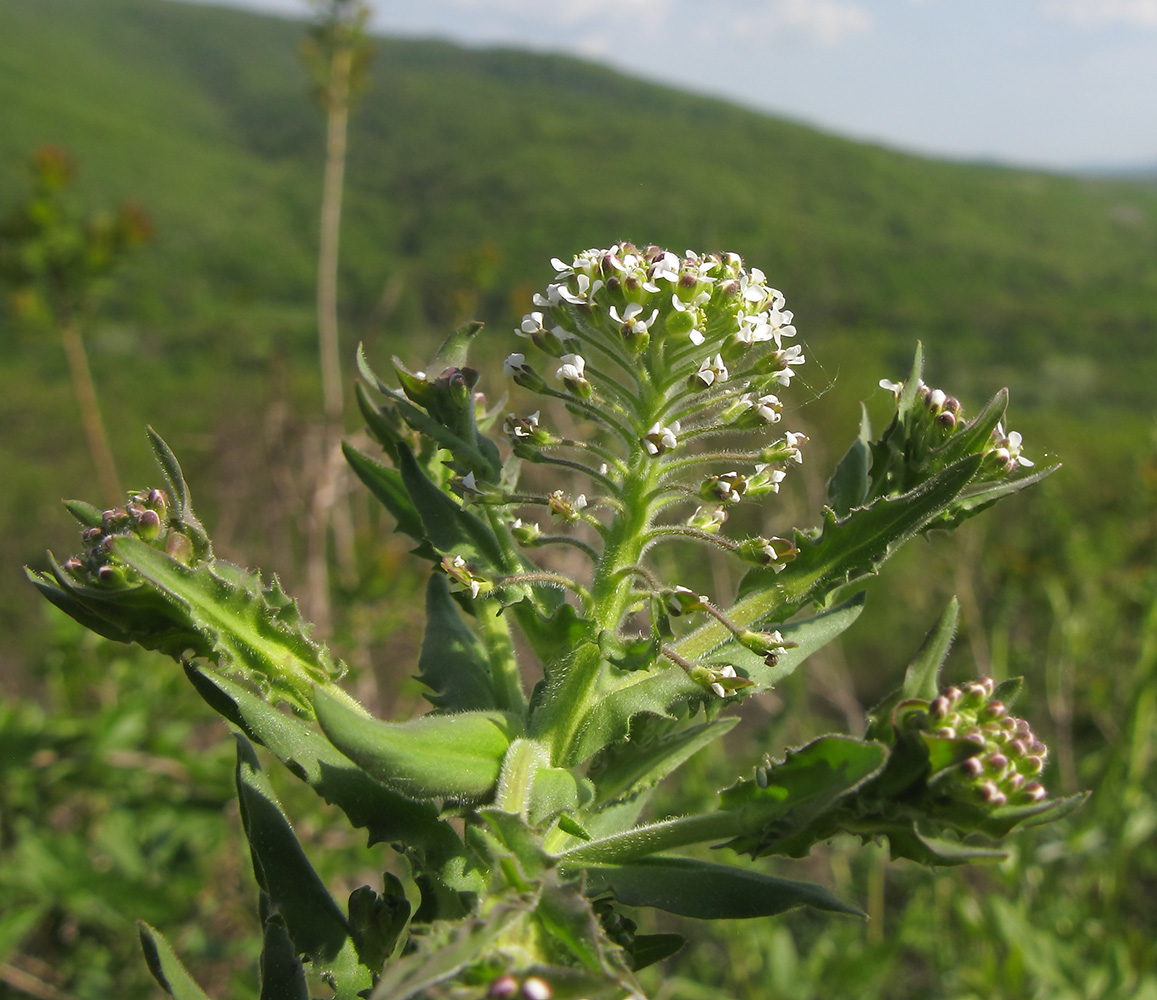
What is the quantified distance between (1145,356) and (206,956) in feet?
429

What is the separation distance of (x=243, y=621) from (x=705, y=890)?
1291mm

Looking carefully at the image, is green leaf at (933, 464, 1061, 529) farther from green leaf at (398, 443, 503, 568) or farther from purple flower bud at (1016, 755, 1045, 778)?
green leaf at (398, 443, 503, 568)

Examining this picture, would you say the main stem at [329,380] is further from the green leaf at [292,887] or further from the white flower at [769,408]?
the white flower at [769,408]

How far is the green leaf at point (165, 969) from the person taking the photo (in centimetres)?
228

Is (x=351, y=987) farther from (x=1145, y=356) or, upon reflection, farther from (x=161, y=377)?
(x=1145, y=356)

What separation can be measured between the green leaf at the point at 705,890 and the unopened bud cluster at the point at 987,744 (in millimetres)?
396

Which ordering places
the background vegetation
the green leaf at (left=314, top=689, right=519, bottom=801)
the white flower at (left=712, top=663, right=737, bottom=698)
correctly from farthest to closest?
1. the background vegetation
2. the white flower at (left=712, top=663, right=737, bottom=698)
3. the green leaf at (left=314, top=689, right=519, bottom=801)

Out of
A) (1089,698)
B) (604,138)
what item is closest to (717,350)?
(1089,698)

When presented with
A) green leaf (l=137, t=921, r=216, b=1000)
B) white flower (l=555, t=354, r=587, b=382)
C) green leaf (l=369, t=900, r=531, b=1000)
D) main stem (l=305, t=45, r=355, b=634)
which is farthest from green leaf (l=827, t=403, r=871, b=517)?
main stem (l=305, t=45, r=355, b=634)

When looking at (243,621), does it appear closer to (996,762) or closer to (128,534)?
(128,534)

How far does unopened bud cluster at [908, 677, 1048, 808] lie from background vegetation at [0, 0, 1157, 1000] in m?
1.09

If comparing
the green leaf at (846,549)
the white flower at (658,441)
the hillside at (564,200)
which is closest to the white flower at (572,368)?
the white flower at (658,441)

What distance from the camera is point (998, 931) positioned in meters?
5.88

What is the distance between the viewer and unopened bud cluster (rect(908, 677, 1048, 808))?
6.14ft
